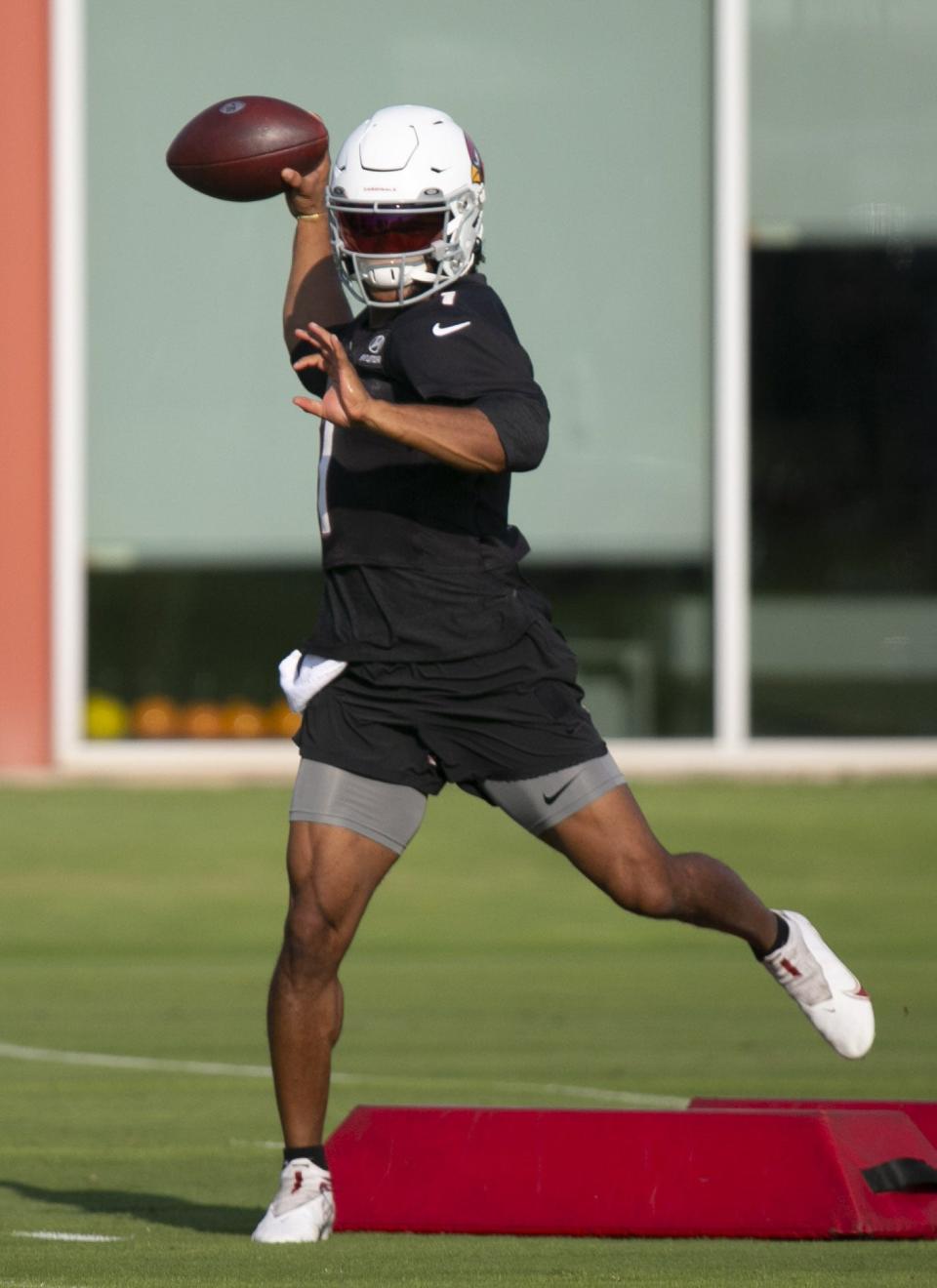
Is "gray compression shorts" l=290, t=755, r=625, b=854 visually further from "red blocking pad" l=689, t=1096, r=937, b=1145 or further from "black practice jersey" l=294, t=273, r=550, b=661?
"red blocking pad" l=689, t=1096, r=937, b=1145

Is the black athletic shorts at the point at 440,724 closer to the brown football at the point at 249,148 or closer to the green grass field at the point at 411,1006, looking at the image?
the green grass field at the point at 411,1006

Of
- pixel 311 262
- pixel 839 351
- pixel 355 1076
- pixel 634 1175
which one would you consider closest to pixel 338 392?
pixel 311 262

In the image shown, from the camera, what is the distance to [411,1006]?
891cm

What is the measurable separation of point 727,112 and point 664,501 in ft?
7.06

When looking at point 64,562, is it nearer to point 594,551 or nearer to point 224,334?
point 224,334

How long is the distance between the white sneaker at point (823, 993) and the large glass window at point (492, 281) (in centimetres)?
785

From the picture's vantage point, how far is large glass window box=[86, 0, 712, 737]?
13.5m

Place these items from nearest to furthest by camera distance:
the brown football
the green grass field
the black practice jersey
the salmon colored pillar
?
the green grass field < the black practice jersey < the brown football < the salmon colored pillar

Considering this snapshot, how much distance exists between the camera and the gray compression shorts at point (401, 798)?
5.30 meters

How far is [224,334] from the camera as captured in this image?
13.6 m

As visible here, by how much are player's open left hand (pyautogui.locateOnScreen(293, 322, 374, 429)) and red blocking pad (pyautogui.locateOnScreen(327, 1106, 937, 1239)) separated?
1.67 metres

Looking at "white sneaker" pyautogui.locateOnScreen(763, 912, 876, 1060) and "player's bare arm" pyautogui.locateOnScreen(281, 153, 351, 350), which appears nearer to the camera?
"white sneaker" pyautogui.locateOnScreen(763, 912, 876, 1060)

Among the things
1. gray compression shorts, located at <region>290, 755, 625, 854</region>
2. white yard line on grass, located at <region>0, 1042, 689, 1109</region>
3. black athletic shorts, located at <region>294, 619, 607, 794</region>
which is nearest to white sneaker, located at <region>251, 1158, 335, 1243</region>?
gray compression shorts, located at <region>290, 755, 625, 854</region>

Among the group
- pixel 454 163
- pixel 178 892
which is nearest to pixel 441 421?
pixel 454 163
